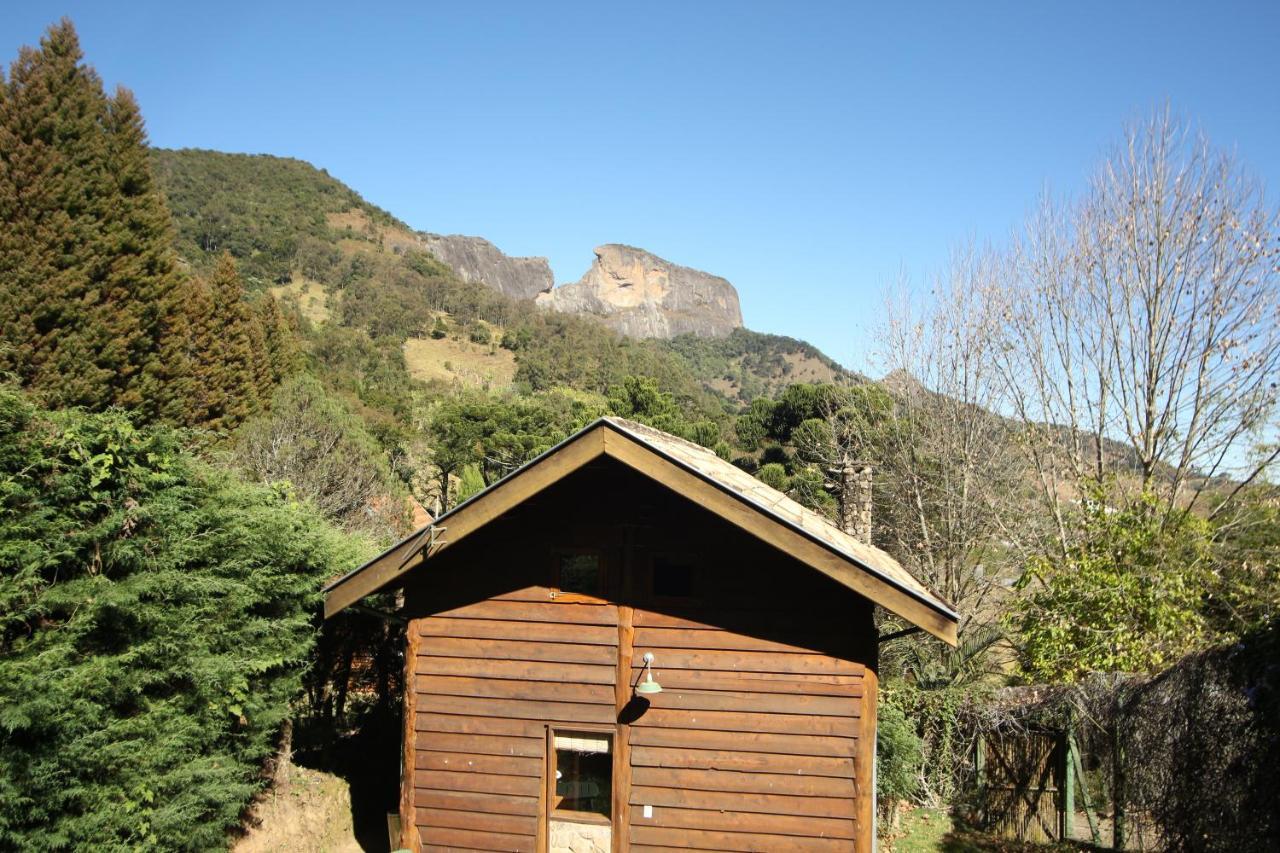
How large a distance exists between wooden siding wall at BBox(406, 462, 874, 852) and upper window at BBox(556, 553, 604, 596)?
0.15 m

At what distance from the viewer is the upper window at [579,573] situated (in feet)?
30.8

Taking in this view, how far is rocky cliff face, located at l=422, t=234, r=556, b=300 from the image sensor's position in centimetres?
15662

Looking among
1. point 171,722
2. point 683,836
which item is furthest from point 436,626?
point 683,836

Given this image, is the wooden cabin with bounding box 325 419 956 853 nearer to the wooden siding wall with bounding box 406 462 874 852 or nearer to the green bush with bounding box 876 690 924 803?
the wooden siding wall with bounding box 406 462 874 852

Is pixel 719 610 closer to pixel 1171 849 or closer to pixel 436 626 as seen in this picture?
pixel 436 626

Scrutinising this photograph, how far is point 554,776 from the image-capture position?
933cm

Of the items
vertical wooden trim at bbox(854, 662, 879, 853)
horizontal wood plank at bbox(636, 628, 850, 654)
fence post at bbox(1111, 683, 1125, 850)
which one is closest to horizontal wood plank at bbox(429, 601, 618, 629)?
horizontal wood plank at bbox(636, 628, 850, 654)

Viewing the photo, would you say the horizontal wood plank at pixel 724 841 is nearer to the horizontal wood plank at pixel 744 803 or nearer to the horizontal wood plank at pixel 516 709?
the horizontal wood plank at pixel 744 803

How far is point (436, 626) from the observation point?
9711 mm

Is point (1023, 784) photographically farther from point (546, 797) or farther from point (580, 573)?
point (580, 573)

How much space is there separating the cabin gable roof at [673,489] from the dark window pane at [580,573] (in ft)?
3.63

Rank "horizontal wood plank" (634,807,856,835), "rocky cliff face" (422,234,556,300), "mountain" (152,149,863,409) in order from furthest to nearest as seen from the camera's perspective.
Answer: "rocky cliff face" (422,234,556,300) → "mountain" (152,149,863,409) → "horizontal wood plank" (634,807,856,835)

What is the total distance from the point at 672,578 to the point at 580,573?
1049mm

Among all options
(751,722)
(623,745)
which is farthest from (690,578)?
(623,745)
